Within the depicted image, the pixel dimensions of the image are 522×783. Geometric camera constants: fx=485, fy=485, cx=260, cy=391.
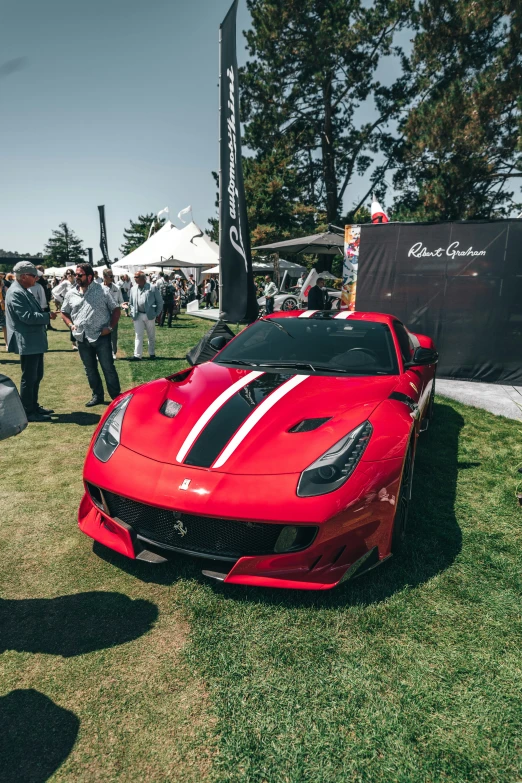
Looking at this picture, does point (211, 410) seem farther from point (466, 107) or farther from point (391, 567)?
point (466, 107)

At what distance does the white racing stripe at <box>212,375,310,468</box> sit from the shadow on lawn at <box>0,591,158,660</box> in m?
0.79

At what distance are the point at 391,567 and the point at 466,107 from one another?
760 inches

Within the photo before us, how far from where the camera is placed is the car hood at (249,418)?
96.3 inches

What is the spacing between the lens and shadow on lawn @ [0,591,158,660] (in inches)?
82.0

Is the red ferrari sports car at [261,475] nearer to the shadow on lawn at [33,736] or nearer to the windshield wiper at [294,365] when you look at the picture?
the windshield wiper at [294,365]

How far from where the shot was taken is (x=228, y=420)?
2727mm

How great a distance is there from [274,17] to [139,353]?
834 inches

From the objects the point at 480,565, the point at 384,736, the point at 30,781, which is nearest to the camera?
the point at 30,781

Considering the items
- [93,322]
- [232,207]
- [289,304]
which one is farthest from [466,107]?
[93,322]

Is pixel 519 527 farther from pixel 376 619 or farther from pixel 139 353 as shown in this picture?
pixel 139 353

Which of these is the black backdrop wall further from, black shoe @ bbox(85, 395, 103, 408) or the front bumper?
the front bumper

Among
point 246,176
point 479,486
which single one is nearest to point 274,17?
point 246,176

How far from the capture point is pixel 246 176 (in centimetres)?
2583

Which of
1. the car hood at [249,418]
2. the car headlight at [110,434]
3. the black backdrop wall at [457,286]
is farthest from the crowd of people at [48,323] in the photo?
the black backdrop wall at [457,286]
